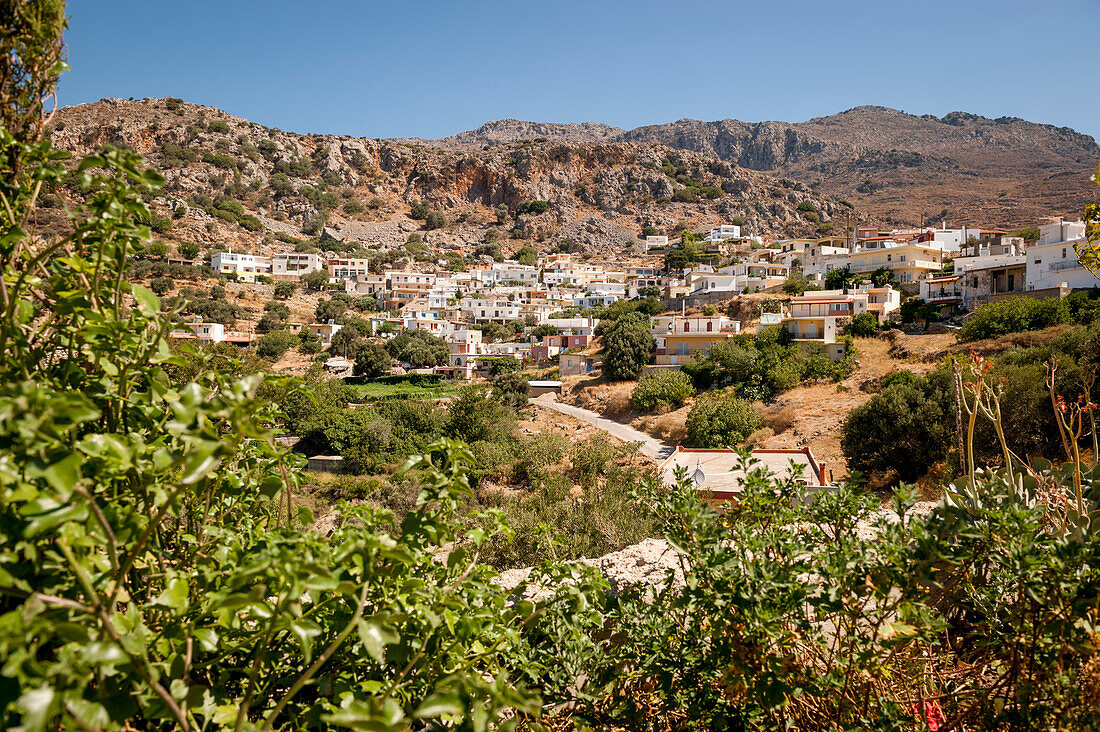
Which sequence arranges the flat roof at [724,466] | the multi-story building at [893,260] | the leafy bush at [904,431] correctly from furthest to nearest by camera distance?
1. the multi-story building at [893,260]
2. the leafy bush at [904,431]
3. the flat roof at [724,466]

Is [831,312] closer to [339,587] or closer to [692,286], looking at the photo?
[692,286]

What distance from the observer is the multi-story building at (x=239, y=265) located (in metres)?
54.0

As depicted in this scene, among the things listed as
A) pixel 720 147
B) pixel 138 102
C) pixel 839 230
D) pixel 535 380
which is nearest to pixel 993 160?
pixel 839 230

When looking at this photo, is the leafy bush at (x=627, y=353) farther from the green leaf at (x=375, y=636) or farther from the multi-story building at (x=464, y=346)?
the green leaf at (x=375, y=636)

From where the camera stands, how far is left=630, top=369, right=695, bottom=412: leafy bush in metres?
26.7

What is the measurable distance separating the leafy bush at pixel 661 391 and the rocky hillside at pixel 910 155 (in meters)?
59.6

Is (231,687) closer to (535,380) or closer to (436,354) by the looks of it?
(535,380)

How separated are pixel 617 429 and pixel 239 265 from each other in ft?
149

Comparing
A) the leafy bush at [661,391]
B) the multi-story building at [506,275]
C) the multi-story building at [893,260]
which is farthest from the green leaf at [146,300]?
the multi-story building at [506,275]

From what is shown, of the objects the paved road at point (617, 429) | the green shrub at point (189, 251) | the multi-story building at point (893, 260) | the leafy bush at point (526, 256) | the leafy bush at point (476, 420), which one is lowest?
the paved road at point (617, 429)

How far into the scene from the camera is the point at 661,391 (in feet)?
88.0

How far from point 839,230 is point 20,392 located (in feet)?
269

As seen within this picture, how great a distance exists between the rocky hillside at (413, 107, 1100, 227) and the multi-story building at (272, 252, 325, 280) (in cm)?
7205

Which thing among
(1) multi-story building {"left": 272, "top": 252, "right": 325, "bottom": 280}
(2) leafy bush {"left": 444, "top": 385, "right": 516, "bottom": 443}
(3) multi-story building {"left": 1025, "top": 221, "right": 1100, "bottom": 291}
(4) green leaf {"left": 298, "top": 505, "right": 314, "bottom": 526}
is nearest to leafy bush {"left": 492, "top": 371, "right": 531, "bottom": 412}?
(2) leafy bush {"left": 444, "top": 385, "right": 516, "bottom": 443}
